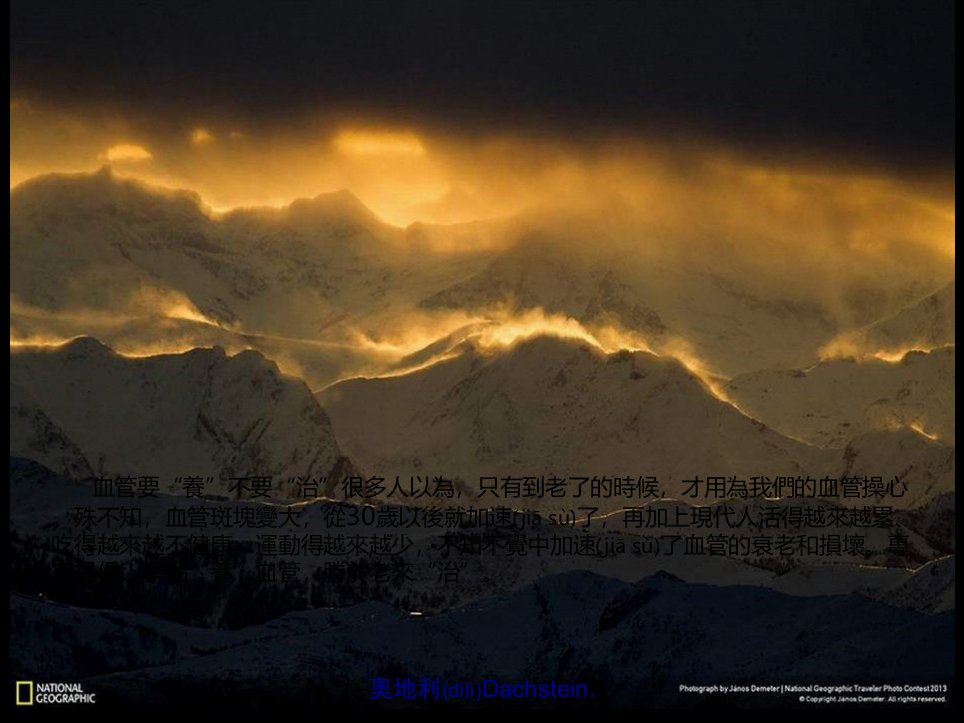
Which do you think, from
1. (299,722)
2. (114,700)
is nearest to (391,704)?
(299,722)

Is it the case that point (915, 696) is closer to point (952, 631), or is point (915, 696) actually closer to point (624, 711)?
point (952, 631)

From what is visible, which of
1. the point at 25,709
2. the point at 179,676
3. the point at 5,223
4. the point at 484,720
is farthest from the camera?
the point at 179,676

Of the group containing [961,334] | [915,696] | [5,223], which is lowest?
[915,696]

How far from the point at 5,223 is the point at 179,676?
4349 cm

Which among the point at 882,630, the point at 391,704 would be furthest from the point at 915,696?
the point at 391,704

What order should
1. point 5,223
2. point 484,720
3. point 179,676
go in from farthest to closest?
point 179,676
point 484,720
point 5,223

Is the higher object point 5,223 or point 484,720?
point 5,223

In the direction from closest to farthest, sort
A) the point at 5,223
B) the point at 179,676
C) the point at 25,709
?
1. the point at 25,709
2. the point at 5,223
3. the point at 179,676

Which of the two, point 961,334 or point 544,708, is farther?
point 544,708

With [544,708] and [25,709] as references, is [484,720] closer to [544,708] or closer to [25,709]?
[544,708]

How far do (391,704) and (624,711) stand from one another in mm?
17563

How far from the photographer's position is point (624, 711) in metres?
196

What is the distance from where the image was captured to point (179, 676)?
200 metres

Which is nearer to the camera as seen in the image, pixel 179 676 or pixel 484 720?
pixel 484 720
